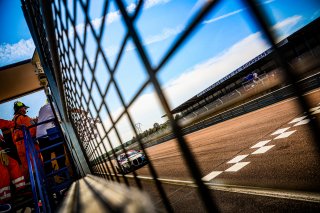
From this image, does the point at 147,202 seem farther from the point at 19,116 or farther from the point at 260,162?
the point at 19,116

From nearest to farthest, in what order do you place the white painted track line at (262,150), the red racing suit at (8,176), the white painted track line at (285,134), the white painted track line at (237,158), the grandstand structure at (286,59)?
the grandstand structure at (286,59)
the white painted track line at (262,150)
the white painted track line at (237,158)
the white painted track line at (285,134)
the red racing suit at (8,176)

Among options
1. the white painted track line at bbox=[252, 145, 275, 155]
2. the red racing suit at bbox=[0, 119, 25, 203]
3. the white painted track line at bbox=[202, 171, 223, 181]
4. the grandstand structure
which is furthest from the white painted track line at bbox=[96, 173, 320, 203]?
the red racing suit at bbox=[0, 119, 25, 203]

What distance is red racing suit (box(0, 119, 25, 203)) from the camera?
580 cm

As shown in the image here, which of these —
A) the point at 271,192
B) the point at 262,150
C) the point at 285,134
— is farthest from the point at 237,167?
the point at 285,134

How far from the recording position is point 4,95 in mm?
8898

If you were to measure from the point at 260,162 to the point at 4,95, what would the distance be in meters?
9.15

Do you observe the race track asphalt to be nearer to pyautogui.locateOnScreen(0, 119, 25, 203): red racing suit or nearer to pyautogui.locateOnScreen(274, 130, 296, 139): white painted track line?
pyautogui.locateOnScreen(274, 130, 296, 139): white painted track line

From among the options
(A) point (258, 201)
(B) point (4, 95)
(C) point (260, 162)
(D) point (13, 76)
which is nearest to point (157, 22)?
(A) point (258, 201)

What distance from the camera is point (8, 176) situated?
236 inches

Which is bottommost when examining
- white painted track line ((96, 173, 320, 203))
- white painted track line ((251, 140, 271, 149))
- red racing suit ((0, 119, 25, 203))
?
white painted track line ((96, 173, 320, 203))

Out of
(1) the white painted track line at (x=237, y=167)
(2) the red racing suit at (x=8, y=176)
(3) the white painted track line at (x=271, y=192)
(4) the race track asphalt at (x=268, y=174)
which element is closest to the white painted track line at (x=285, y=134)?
(4) the race track asphalt at (x=268, y=174)

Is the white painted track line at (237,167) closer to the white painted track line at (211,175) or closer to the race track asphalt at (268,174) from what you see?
the race track asphalt at (268,174)

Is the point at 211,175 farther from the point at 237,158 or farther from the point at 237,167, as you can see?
the point at 237,158

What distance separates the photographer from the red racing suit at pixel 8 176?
19.0 feet
